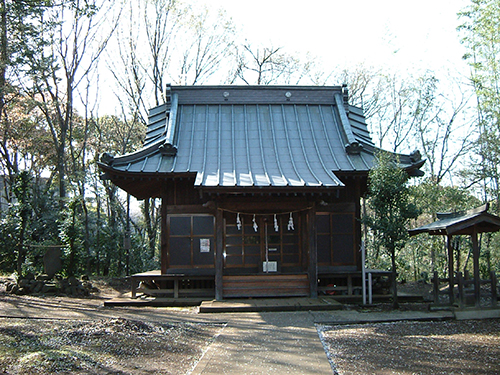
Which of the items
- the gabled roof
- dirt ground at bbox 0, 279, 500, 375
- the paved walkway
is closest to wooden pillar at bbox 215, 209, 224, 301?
the gabled roof

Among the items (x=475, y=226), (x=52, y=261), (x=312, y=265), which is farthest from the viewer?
(x=52, y=261)

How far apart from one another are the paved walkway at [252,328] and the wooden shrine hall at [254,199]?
64.6 inches

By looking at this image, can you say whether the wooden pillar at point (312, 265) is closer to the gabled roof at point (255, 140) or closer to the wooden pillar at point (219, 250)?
the gabled roof at point (255, 140)

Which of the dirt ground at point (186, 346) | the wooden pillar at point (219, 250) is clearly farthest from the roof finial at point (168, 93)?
the dirt ground at point (186, 346)

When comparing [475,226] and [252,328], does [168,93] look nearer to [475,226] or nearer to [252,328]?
[252,328]

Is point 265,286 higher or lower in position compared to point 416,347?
higher

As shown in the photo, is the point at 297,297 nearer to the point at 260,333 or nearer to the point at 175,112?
the point at 260,333

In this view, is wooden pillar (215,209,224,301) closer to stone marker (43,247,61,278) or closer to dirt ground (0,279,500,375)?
dirt ground (0,279,500,375)

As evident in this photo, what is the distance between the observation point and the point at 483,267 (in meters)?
18.0

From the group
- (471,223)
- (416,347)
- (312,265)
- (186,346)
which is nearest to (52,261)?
(312,265)

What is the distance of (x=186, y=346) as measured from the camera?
267 inches

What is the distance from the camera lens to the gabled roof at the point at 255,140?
38.7ft

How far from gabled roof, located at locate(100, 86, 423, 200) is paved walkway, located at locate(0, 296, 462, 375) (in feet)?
10.4

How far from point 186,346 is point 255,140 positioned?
8.21m
